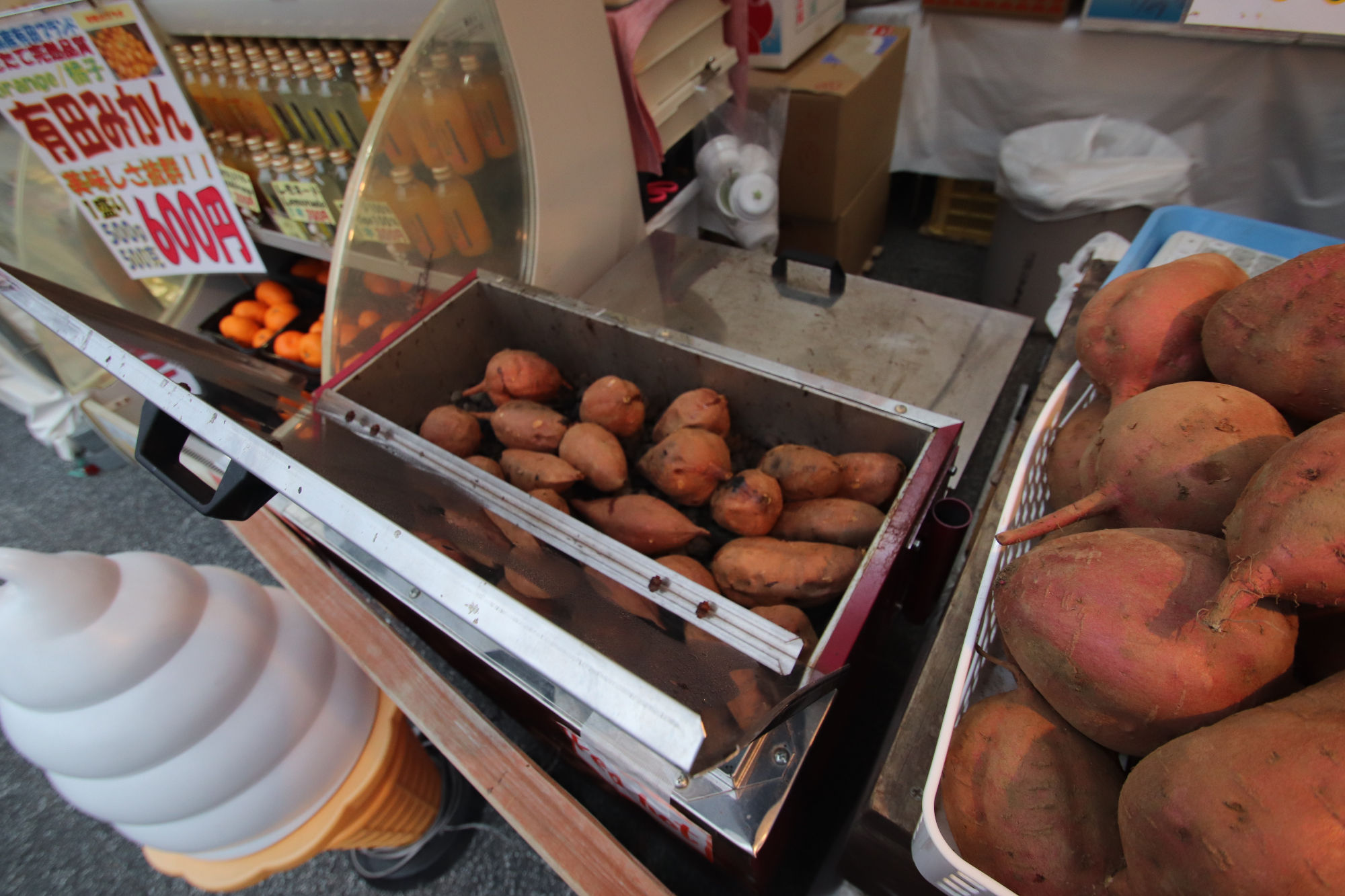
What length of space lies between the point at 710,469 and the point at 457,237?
2.49ft

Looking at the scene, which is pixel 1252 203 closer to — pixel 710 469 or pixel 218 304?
pixel 710 469

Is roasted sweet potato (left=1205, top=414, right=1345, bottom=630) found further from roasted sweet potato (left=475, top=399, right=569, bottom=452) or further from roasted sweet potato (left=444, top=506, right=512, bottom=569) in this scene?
roasted sweet potato (left=475, top=399, right=569, bottom=452)

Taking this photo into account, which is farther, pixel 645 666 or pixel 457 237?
pixel 457 237

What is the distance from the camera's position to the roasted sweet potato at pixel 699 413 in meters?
1.01

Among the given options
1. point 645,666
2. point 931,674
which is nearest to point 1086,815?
point 931,674

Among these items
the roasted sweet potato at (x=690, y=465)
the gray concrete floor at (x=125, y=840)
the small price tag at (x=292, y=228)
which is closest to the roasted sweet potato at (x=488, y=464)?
the roasted sweet potato at (x=690, y=465)

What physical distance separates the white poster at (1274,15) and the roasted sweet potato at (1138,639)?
2071 millimetres

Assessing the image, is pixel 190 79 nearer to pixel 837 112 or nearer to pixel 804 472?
pixel 837 112

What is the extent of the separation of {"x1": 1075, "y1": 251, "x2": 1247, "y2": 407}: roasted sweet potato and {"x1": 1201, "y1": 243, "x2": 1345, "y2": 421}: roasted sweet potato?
0.06 meters

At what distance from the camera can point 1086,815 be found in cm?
50

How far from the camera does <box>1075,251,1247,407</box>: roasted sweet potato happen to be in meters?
0.70

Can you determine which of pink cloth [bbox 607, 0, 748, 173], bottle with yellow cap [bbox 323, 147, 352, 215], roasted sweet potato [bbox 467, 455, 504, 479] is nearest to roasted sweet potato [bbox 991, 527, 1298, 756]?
roasted sweet potato [bbox 467, 455, 504, 479]

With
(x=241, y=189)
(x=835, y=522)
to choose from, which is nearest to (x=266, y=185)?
(x=241, y=189)

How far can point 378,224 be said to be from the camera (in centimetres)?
111
